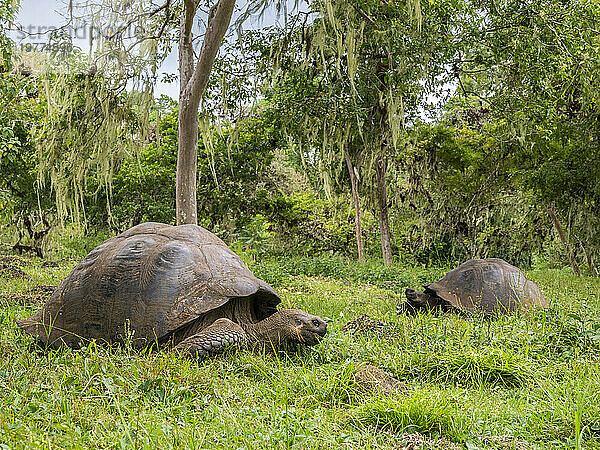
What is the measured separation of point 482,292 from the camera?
5496 mm

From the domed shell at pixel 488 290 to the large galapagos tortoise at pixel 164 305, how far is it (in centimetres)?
236

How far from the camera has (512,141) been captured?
38.2 ft

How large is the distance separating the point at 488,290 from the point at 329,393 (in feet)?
10.7

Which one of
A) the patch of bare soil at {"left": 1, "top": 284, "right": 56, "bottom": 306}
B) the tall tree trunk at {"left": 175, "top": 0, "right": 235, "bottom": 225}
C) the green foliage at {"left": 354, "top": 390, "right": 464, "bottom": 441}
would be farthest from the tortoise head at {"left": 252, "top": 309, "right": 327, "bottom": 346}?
the tall tree trunk at {"left": 175, "top": 0, "right": 235, "bottom": 225}

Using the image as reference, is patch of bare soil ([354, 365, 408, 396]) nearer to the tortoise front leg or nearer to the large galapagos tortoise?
the large galapagos tortoise

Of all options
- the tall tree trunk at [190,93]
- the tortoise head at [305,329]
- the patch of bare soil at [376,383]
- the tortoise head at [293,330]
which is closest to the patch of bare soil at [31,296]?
the tall tree trunk at [190,93]

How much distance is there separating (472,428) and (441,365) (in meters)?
1.02

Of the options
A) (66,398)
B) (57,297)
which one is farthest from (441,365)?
(57,297)

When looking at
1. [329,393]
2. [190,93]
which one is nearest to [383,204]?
[190,93]

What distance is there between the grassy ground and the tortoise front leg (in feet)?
0.31

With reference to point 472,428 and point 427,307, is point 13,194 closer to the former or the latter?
point 427,307

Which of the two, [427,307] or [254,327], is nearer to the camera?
[254,327]

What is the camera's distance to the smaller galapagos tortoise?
17.6ft

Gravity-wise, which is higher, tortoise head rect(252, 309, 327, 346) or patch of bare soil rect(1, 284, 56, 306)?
tortoise head rect(252, 309, 327, 346)
